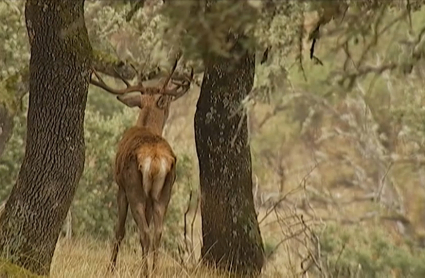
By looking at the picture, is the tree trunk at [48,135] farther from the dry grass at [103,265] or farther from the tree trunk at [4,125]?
the tree trunk at [4,125]

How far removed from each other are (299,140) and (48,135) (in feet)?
75.3

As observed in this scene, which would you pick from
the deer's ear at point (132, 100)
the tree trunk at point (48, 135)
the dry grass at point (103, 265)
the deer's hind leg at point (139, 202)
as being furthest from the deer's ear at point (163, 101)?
the tree trunk at point (48, 135)

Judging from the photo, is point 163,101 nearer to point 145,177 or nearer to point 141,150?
point 141,150

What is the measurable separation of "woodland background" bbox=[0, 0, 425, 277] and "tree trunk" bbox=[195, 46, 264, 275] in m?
0.28

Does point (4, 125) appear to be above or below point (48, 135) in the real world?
above

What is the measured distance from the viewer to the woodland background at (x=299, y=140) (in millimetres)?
6047

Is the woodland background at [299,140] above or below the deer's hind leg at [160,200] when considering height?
above

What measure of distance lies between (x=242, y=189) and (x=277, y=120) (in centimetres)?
2017

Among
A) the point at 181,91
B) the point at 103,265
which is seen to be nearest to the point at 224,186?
the point at 181,91

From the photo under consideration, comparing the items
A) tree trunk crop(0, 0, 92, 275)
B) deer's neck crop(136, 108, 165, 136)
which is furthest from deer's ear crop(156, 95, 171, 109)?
tree trunk crop(0, 0, 92, 275)

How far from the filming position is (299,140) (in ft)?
98.7

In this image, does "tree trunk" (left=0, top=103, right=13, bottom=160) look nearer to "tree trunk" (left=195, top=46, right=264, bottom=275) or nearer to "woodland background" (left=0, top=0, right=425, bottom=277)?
"woodland background" (left=0, top=0, right=425, bottom=277)

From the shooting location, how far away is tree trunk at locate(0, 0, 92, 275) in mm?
7387

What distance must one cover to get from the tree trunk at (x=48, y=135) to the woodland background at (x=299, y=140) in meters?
0.50
